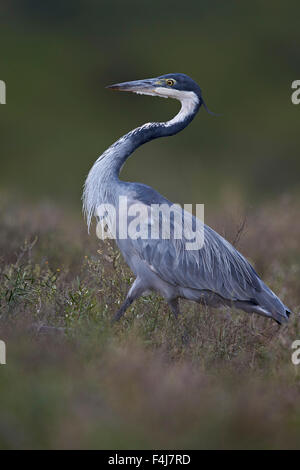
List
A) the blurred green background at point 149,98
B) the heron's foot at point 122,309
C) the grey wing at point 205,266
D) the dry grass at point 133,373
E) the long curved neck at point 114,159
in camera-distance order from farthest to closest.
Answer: the blurred green background at point 149,98 → the long curved neck at point 114,159 → the grey wing at point 205,266 → the heron's foot at point 122,309 → the dry grass at point 133,373

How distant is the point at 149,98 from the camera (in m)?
30.5

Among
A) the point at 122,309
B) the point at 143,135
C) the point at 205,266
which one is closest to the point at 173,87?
the point at 143,135

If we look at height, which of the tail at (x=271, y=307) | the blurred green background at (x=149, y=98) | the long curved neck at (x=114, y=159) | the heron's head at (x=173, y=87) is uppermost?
the blurred green background at (x=149, y=98)

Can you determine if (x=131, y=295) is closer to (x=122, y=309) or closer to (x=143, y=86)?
(x=122, y=309)

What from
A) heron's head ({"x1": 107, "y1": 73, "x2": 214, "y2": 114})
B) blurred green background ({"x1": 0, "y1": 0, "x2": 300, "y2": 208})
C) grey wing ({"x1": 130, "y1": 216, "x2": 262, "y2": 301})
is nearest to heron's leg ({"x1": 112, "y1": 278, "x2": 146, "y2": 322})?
grey wing ({"x1": 130, "y1": 216, "x2": 262, "y2": 301})

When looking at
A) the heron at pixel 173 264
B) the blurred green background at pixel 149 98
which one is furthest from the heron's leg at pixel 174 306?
the blurred green background at pixel 149 98

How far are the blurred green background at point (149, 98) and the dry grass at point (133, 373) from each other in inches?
411

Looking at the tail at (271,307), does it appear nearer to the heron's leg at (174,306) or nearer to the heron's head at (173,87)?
the heron's leg at (174,306)

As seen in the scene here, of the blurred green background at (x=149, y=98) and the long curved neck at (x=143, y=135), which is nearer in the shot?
the long curved neck at (x=143, y=135)

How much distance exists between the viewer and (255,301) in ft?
21.1

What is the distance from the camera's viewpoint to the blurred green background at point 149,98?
74.2 ft

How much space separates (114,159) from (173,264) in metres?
1.11

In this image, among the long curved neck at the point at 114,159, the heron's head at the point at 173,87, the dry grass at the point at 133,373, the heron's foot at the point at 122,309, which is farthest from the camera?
the heron's head at the point at 173,87
